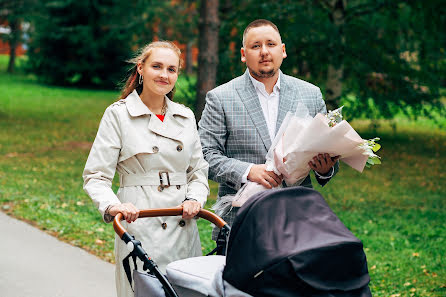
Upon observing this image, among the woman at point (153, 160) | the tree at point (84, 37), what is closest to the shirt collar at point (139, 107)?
the woman at point (153, 160)

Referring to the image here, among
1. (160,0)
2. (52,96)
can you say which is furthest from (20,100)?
(160,0)

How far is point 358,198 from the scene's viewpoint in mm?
11422

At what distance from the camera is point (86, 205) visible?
30.9ft

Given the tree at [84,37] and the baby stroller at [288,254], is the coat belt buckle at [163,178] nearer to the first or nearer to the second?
the baby stroller at [288,254]

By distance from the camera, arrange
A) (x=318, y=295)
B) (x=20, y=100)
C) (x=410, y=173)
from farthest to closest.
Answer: (x=20, y=100) < (x=410, y=173) < (x=318, y=295)

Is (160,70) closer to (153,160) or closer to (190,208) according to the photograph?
(153,160)

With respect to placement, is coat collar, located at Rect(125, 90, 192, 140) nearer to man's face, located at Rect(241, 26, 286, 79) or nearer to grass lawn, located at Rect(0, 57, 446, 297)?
man's face, located at Rect(241, 26, 286, 79)

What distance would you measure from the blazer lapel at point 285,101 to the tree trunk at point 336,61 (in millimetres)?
10842

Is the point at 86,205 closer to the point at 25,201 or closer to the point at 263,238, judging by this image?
the point at 25,201

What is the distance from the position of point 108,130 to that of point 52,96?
2932 centimetres

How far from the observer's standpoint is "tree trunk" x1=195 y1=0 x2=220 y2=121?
1192cm

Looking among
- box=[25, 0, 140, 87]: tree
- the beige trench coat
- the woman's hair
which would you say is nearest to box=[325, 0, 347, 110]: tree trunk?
the woman's hair

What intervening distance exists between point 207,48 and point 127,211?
9110 mm

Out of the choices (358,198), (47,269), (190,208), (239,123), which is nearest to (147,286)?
(190,208)
